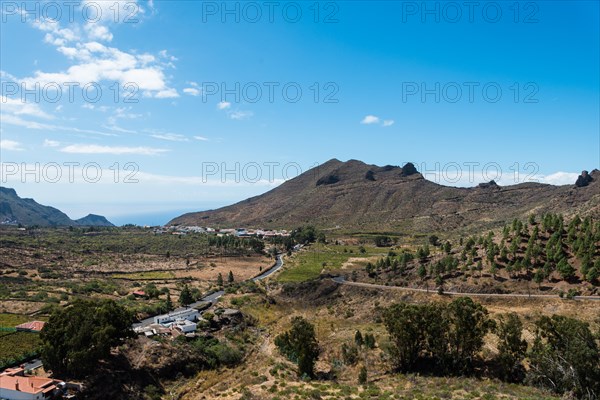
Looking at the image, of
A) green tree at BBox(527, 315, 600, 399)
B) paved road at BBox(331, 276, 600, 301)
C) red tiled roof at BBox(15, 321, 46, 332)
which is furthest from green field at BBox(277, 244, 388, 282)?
green tree at BBox(527, 315, 600, 399)

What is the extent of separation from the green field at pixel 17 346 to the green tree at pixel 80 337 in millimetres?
3286

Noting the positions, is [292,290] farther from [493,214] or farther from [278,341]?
[493,214]

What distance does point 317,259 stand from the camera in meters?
117

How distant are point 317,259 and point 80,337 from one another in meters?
84.9

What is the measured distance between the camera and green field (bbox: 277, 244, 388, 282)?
3760 inches

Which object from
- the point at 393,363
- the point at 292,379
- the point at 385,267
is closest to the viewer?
the point at 292,379

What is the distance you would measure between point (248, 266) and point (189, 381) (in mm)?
71257

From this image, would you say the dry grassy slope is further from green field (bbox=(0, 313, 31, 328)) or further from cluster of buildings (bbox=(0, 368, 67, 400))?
green field (bbox=(0, 313, 31, 328))

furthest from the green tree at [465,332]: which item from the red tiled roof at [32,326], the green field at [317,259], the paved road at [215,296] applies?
the green field at [317,259]

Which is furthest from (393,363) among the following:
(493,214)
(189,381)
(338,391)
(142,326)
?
(493,214)

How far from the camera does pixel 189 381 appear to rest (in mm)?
40375

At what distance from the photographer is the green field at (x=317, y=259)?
95.5m

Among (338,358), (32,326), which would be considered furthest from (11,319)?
(338,358)

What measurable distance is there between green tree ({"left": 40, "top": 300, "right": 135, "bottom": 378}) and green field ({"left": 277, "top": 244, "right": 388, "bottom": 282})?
5414 centimetres
